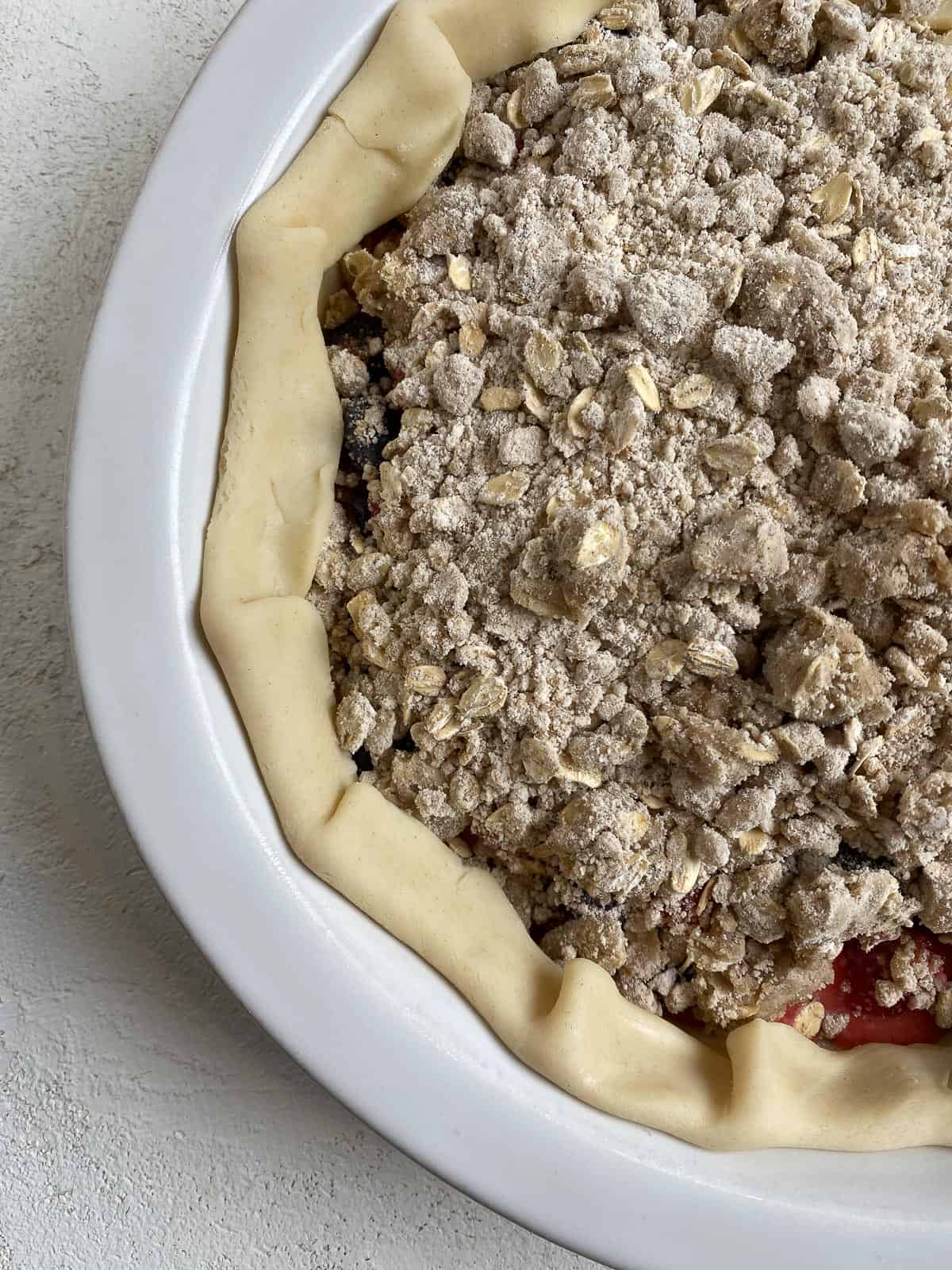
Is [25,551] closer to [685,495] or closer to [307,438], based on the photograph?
[307,438]

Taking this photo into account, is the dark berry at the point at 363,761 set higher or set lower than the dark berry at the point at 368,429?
lower

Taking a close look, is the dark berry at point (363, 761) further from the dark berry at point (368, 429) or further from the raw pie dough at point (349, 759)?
the dark berry at point (368, 429)

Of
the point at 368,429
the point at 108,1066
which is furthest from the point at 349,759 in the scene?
the point at 108,1066

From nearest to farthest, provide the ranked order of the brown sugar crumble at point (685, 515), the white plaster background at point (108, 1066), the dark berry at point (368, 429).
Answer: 1. the brown sugar crumble at point (685, 515)
2. the dark berry at point (368, 429)
3. the white plaster background at point (108, 1066)

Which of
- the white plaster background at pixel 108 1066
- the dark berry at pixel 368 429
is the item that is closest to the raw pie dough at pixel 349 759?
the dark berry at pixel 368 429

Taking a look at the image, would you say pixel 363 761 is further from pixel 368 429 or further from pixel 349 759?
pixel 368 429

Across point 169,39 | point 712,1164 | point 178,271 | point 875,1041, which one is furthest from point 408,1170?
point 169,39
